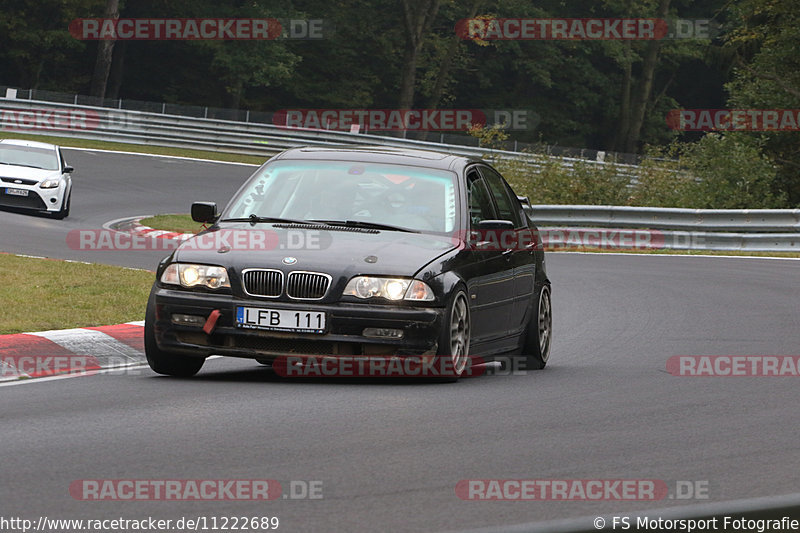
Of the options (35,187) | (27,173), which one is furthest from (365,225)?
(27,173)

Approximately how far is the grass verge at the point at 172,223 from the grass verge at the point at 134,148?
54.6 feet

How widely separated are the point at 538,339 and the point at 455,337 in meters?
1.86

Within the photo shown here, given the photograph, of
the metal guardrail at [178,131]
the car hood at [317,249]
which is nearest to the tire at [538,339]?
the car hood at [317,249]

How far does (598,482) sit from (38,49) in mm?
59702

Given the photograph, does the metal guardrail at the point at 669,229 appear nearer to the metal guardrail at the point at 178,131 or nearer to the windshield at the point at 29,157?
the windshield at the point at 29,157

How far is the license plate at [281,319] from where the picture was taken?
8586 mm

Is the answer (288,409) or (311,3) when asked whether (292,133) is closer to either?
(311,3)

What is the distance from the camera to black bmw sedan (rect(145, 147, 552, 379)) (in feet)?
28.3

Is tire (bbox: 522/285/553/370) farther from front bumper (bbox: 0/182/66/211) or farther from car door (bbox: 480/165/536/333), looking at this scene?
front bumper (bbox: 0/182/66/211)

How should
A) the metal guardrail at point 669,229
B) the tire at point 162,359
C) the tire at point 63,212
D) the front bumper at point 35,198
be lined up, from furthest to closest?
the tire at point 63,212 < the front bumper at point 35,198 < the metal guardrail at point 669,229 < the tire at point 162,359

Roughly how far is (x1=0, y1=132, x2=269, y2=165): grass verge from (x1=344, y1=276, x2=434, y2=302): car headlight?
118 feet

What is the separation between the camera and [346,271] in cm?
862

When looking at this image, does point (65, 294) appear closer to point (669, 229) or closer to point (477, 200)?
point (477, 200)

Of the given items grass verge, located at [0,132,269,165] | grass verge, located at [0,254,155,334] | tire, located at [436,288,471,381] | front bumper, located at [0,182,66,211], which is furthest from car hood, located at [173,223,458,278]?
grass verge, located at [0,132,269,165]
